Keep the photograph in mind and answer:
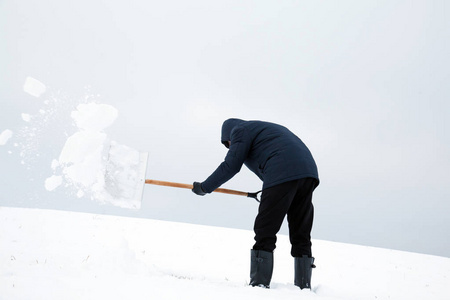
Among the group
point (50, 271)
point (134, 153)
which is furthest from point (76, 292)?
point (134, 153)

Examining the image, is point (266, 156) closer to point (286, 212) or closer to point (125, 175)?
point (286, 212)

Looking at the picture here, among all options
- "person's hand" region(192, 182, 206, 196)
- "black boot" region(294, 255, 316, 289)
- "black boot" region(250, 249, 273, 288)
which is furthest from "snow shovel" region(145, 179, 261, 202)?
"black boot" region(250, 249, 273, 288)

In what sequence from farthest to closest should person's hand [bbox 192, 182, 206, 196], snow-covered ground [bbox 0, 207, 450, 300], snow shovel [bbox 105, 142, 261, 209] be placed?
snow shovel [bbox 105, 142, 261, 209]
person's hand [bbox 192, 182, 206, 196]
snow-covered ground [bbox 0, 207, 450, 300]

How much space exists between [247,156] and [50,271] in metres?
1.71

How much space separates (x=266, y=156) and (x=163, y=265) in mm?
2269

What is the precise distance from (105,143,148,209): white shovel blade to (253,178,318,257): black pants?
55.5 inches

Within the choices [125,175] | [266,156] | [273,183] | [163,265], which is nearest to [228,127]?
[266,156]

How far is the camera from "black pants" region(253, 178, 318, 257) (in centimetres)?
278

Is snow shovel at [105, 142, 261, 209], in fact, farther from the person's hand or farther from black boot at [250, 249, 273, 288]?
black boot at [250, 249, 273, 288]

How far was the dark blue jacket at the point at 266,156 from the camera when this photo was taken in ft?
9.35

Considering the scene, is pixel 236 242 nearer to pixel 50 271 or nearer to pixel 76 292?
pixel 50 271

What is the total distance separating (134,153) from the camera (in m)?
3.70

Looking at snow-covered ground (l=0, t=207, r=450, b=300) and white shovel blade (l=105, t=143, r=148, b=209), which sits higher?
white shovel blade (l=105, t=143, r=148, b=209)

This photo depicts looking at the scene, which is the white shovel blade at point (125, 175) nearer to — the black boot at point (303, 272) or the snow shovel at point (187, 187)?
the snow shovel at point (187, 187)
